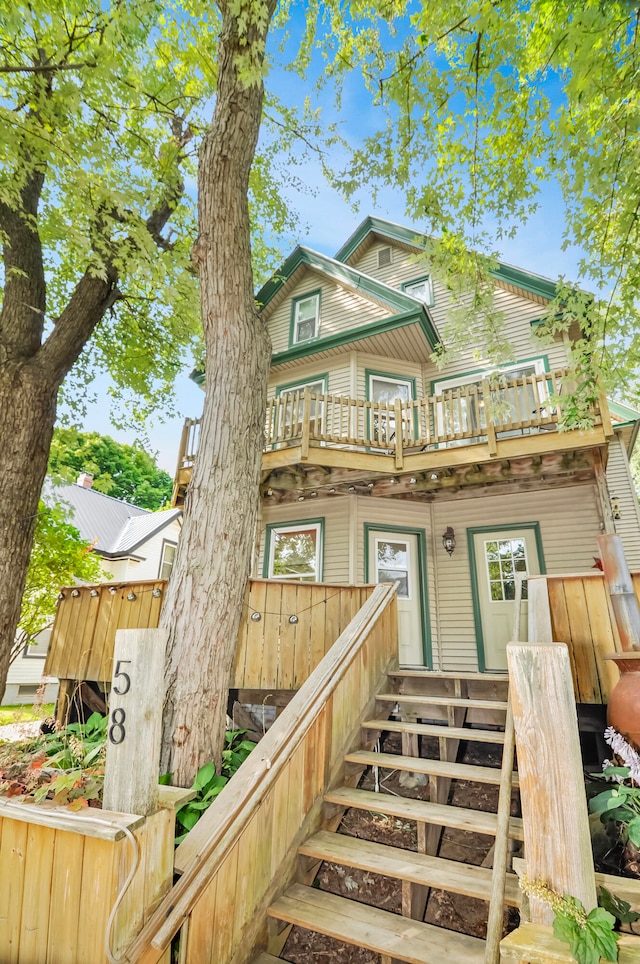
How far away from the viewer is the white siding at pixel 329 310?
29.1ft

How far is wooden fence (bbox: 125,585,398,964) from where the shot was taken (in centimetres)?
182

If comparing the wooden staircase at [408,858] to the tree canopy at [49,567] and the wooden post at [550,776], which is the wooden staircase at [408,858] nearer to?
the wooden post at [550,776]

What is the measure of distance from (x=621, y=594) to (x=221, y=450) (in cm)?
329

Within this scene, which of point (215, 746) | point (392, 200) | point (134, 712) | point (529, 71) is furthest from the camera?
point (392, 200)

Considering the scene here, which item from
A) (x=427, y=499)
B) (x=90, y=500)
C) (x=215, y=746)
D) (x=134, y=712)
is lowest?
(x=215, y=746)

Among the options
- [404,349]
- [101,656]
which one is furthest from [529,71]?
[101,656]

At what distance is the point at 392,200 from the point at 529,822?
5.91 m

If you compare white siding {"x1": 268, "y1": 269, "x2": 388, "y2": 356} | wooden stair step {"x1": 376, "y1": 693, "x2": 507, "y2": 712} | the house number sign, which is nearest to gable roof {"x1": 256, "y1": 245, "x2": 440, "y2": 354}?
white siding {"x1": 268, "y1": 269, "x2": 388, "y2": 356}

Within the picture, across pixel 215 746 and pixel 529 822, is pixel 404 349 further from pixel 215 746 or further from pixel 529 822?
pixel 529 822

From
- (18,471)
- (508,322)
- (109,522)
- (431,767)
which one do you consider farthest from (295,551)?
(109,522)

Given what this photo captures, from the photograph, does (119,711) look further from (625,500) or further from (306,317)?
(306,317)

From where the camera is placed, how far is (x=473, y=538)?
7.37 metres

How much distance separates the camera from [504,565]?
7125 millimetres

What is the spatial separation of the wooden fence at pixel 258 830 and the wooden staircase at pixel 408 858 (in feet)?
0.41
